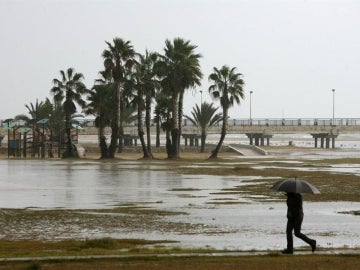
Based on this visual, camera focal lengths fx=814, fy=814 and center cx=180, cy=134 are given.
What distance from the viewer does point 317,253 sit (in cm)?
1501

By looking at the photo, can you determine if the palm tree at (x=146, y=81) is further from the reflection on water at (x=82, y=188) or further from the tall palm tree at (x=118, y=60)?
the reflection on water at (x=82, y=188)

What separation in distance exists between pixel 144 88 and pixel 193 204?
42.1m

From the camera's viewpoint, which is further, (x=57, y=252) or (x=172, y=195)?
(x=172, y=195)

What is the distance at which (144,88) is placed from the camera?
68.2 m

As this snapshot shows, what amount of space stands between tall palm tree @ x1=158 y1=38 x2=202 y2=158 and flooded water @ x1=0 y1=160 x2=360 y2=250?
22339mm

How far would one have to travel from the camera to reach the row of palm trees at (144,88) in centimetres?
6761

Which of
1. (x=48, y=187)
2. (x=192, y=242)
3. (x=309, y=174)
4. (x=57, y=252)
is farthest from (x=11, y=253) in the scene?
(x=309, y=174)

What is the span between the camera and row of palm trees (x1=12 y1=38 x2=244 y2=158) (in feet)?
222

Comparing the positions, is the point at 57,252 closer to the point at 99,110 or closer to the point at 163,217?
the point at 163,217

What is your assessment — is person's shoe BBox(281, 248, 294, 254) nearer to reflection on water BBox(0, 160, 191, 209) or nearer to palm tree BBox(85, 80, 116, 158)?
reflection on water BBox(0, 160, 191, 209)

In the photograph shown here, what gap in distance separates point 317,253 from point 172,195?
1567 centimetres

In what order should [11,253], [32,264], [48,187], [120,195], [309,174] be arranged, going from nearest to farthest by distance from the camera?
[32,264] < [11,253] < [120,195] < [48,187] < [309,174]

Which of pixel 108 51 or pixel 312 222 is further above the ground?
pixel 108 51

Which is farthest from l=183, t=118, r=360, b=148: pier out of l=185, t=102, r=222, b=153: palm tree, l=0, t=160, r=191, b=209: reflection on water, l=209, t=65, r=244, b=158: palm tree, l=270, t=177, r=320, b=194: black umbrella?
l=270, t=177, r=320, b=194: black umbrella
